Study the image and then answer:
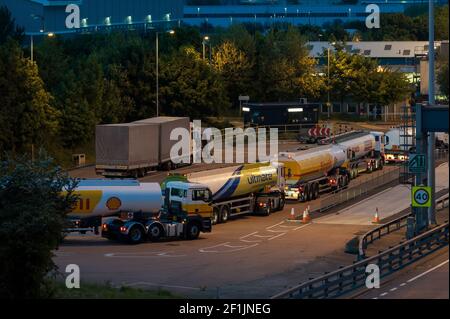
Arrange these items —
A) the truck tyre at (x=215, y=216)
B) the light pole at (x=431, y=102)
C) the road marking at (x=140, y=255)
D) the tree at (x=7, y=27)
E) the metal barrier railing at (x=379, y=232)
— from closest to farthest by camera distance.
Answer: the metal barrier railing at (x=379, y=232) < the road marking at (x=140, y=255) < the light pole at (x=431, y=102) < the truck tyre at (x=215, y=216) < the tree at (x=7, y=27)

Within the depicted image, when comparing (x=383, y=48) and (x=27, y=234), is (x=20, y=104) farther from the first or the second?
(x=383, y=48)

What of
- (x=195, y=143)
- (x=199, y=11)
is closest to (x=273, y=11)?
(x=199, y=11)

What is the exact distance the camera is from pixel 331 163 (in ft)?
180

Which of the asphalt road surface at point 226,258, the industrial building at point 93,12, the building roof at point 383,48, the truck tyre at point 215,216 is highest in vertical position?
the industrial building at point 93,12

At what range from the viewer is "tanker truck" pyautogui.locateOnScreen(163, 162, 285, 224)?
44531 millimetres

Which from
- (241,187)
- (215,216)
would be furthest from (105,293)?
(241,187)

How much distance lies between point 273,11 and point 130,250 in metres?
141

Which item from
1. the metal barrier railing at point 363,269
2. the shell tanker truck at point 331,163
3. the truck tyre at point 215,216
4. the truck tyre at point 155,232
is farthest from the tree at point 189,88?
the metal barrier railing at point 363,269

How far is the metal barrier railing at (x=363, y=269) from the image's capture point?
24656 mm

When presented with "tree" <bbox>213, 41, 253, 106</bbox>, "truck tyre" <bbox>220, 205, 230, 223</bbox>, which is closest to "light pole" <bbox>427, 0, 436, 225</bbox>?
"truck tyre" <bbox>220, 205, 230, 223</bbox>

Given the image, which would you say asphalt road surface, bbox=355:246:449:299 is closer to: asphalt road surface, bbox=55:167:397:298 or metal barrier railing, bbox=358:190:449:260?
metal barrier railing, bbox=358:190:449:260

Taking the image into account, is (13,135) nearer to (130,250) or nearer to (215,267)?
(130,250)

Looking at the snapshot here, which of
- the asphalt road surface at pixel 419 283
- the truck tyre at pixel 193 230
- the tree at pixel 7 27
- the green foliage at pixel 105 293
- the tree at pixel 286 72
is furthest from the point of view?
the tree at pixel 286 72

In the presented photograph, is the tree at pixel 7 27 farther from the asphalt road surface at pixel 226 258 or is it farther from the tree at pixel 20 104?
the asphalt road surface at pixel 226 258
